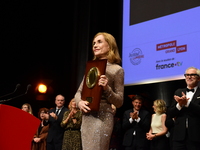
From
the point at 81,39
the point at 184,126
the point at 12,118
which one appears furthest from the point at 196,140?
the point at 81,39

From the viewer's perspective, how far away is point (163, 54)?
538cm

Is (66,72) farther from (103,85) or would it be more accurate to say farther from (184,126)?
(103,85)

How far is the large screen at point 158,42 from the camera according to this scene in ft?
16.6

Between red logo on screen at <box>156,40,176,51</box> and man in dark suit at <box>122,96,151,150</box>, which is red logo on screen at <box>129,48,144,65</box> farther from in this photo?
man in dark suit at <box>122,96,151,150</box>

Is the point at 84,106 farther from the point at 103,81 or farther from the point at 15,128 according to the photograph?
the point at 15,128

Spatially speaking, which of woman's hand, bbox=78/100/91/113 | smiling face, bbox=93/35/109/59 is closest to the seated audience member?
smiling face, bbox=93/35/109/59

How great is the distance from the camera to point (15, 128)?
1753 millimetres

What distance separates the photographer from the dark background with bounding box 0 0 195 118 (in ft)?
23.4

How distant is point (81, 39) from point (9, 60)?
1.90 meters

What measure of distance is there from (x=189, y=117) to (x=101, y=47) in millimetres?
1764

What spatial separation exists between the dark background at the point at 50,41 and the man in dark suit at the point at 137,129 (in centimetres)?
123

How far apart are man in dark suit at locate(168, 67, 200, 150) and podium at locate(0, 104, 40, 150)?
2.09m

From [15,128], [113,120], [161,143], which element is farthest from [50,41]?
[15,128]

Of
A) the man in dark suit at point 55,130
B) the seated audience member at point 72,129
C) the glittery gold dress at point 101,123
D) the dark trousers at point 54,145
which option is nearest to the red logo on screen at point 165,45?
the seated audience member at point 72,129
